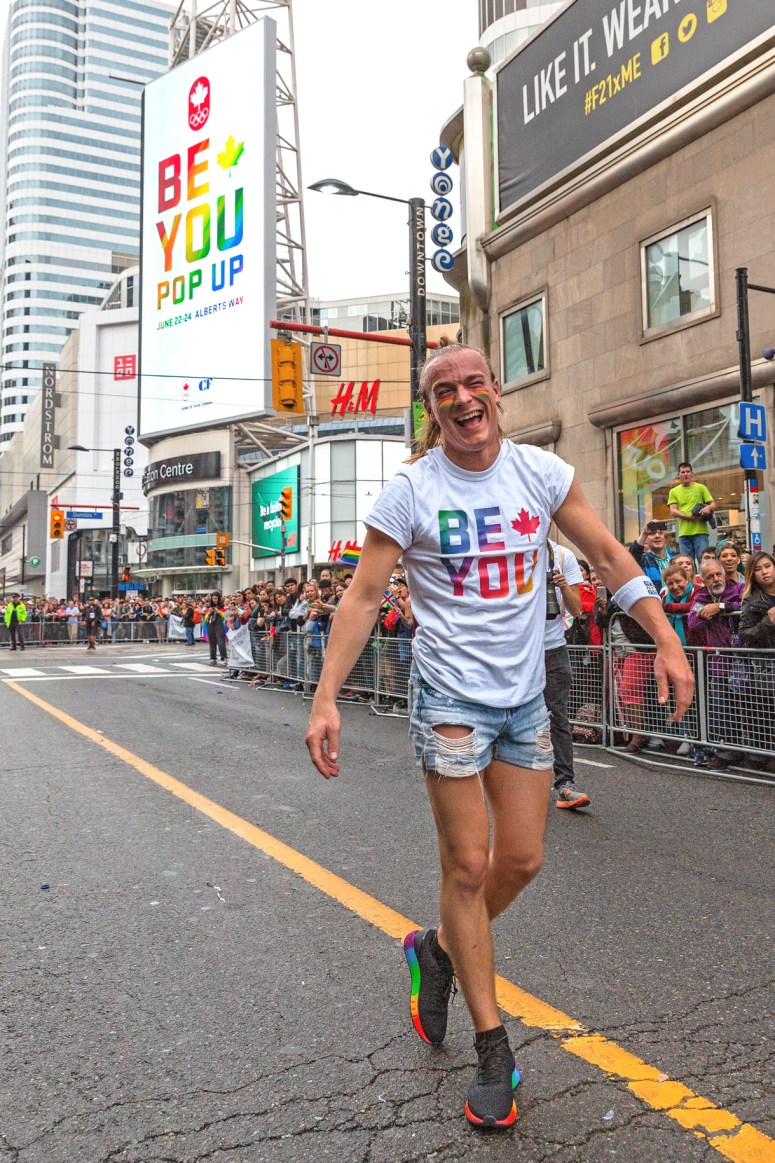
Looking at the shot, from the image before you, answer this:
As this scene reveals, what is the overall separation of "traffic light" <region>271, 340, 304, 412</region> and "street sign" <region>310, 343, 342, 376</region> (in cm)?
175

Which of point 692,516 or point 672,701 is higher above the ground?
point 692,516

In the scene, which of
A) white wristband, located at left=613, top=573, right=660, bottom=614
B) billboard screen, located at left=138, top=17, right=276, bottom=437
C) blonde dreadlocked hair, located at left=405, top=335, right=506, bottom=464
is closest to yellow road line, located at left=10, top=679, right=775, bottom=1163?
white wristband, located at left=613, top=573, right=660, bottom=614

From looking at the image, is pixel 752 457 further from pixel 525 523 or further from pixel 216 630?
pixel 216 630

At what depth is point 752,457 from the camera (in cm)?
1145

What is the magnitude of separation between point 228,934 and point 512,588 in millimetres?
2029

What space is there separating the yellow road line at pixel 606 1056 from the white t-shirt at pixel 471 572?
1.05m

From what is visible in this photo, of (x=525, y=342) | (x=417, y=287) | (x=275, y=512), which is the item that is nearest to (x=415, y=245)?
(x=417, y=287)

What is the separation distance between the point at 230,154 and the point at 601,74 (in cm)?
4476

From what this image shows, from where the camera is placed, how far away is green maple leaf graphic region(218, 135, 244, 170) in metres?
56.1

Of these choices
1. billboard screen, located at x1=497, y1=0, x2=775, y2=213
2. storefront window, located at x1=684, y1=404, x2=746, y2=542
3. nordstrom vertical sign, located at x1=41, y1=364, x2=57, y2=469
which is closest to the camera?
storefront window, located at x1=684, y1=404, x2=746, y2=542

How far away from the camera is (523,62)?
1947 cm

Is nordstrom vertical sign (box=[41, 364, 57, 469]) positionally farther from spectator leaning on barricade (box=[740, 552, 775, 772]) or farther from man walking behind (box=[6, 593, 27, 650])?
spectator leaning on barricade (box=[740, 552, 775, 772])

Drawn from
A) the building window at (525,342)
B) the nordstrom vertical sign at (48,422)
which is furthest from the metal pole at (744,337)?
the nordstrom vertical sign at (48,422)

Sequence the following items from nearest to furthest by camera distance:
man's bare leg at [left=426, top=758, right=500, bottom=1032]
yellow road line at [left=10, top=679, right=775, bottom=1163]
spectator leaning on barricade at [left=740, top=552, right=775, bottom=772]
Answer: yellow road line at [left=10, top=679, right=775, bottom=1163]
man's bare leg at [left=426, top=758, right=500, bottom=1032]
spectator leaning on barricade at [left=740, top=552, right=775, bottom=772]
